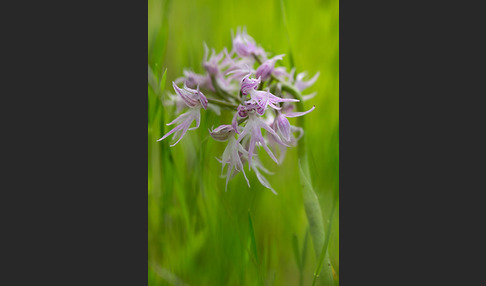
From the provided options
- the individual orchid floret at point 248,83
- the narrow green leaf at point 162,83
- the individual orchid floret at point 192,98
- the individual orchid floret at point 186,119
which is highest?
the narrow green leaf at point 162,83

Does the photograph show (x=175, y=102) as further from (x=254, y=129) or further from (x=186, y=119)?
(x=254, y=129)

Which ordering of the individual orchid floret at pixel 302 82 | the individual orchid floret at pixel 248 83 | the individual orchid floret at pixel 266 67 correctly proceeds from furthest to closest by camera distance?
the individual orchid floret at pixel 302 82, the individual orchid floret at pixel 266 67, the individual orchid floret at pixel 248 83

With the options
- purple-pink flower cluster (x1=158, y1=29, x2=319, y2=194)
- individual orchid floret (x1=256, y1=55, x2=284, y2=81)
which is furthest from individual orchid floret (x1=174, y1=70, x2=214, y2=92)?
individual orchid floret (x1=256, y1=55, x2=284, y2=81)

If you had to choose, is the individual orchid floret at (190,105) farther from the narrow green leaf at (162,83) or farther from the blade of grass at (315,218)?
the blade of grass at (315,218)

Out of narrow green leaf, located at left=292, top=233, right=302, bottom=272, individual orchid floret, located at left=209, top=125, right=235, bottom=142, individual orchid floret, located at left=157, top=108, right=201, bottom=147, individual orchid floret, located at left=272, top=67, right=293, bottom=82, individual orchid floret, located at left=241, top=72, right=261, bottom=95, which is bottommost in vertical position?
narrow green leaf, located at left=292, top=233, right=302, bottom=272

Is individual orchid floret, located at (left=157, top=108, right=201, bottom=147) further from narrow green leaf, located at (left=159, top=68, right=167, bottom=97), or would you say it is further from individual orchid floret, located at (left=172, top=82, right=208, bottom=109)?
narrow green leaf, located at (left=159, top=68, right=167, bottom=97)

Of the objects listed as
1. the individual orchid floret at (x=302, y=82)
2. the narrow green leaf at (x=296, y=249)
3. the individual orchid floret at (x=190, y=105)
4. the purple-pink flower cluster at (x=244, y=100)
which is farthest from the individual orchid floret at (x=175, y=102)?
the narrow green leaf at (x=296, y=249)

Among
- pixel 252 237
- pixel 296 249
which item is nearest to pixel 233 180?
pixel 252 237

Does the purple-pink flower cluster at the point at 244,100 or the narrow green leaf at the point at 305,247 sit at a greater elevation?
the purple-pink flower cluster at the point at 244,100
